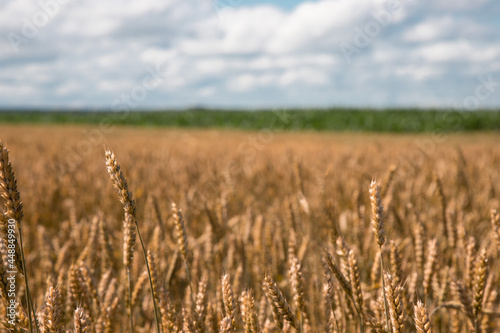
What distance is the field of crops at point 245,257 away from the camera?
106cm

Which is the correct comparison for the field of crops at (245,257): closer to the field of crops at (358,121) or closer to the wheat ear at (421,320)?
the wheat ear at (421,320)

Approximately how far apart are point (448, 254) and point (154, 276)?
1822 mm

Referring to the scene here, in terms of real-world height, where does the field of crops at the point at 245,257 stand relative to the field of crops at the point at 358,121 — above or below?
below

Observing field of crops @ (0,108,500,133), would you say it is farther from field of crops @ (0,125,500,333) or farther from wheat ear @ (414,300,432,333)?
wheat ear @ (414,300,432,333)

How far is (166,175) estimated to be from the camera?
5.21m

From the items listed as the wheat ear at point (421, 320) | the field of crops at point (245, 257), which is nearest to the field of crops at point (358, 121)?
the field of crops at point (245, 257)

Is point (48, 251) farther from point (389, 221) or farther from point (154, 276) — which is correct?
point (389, 221)

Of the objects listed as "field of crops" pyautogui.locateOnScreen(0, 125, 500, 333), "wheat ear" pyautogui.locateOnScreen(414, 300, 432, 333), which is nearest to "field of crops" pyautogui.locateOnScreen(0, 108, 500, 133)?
"field of crops" pyautogui.locateOnScreen(0, 125, 500, 333)

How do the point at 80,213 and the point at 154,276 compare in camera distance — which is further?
the point at 80,213

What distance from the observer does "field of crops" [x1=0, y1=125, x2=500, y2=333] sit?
1.06 metres

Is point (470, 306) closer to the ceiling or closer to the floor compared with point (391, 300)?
closer to the floor

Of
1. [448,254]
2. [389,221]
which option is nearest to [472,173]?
[389,221]

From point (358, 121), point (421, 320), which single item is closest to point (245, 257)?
point (421, 320)

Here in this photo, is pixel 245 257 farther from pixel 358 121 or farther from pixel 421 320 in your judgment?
pixel 358 121
